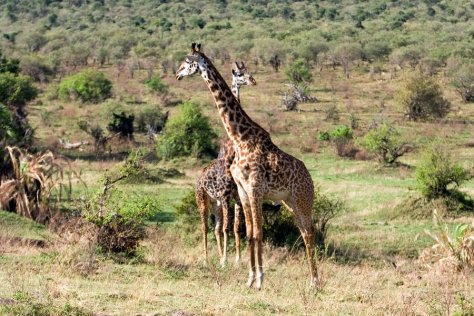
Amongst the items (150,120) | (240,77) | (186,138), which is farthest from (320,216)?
(150,120)

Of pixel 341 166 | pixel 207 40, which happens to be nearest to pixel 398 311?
pixel 341 166

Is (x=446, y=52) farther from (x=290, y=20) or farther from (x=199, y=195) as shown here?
(x=199, y=195)

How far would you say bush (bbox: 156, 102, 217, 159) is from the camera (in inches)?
1118

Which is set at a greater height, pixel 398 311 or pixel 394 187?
pixel 398 311

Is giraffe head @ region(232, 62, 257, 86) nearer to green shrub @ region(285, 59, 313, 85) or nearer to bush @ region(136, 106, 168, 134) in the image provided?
bush @ region(136, 106, 168, 134)

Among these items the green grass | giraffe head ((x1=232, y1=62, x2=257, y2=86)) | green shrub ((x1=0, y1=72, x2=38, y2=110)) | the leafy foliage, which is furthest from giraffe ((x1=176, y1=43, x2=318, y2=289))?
the leafy foliage

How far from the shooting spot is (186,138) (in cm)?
2847

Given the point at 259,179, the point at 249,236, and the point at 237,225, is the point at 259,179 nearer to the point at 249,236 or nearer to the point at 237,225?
the point at 249,236

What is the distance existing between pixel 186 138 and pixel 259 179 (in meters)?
20.2

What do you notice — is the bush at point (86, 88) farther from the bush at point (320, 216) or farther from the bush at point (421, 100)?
the bush at point (320, 216)

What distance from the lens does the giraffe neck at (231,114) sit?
29.0 ft

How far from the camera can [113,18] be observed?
98812mm

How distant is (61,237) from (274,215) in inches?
176

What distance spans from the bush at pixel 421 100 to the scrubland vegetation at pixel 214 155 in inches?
3.4
